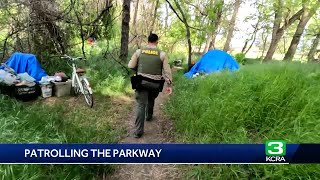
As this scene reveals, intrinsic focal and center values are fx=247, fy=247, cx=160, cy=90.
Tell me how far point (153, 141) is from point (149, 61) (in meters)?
1.32

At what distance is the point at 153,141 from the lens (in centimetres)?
408

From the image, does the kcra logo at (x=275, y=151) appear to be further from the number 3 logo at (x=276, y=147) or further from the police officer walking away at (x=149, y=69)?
the police officer walking away at (x=149, y=69)

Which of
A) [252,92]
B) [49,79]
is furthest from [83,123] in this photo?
[252,92]

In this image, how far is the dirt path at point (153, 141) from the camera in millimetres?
3102

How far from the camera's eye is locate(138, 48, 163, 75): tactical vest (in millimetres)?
3855

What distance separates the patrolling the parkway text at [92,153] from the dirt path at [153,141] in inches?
47.9

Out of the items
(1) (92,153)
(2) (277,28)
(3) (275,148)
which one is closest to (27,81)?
(1) (92,153)

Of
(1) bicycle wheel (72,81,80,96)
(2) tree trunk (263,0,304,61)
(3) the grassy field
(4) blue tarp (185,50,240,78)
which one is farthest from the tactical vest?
(2) tree trunk (263,0,304,61)

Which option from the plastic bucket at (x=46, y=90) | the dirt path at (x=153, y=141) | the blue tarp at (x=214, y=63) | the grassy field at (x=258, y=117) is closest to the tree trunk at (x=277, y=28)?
the blue tarp at (x=214, y=63)

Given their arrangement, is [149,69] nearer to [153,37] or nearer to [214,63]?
[153,37]

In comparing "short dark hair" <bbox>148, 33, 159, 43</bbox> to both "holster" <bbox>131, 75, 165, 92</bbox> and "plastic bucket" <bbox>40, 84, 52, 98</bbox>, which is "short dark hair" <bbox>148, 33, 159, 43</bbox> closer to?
"holster" <bbox>131, 75, 165, 92</bbox>

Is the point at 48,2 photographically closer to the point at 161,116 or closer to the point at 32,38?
the point at 32,38

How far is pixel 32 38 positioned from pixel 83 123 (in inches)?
159

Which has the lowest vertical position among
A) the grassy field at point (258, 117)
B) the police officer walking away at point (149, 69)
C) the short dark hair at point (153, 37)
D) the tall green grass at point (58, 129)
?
the tall green grass at point (58, 129)
